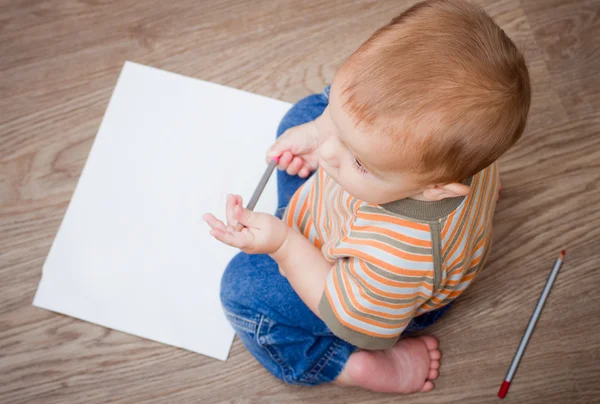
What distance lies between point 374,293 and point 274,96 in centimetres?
42

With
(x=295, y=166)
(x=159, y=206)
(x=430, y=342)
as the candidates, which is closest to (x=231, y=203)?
(x=295, y=166)

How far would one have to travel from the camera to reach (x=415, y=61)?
411 millimetres

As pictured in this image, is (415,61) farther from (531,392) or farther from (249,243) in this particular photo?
(531,392)

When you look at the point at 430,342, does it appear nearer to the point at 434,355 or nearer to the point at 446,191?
the point at 434,355

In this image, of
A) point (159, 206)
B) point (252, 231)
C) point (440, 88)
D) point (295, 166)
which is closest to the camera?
point (440, 88)

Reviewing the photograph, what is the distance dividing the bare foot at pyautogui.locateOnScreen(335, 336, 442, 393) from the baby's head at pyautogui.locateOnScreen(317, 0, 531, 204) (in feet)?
1.14

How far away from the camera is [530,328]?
2.59ft

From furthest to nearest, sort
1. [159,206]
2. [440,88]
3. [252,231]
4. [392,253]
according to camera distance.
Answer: [159,206]
[252,231]
[392,253]
[440,88]

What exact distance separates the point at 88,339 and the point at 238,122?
0.36 meters

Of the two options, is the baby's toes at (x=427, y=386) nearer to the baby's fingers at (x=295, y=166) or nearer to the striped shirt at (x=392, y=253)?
the striped shirt at (x=392, y=253)

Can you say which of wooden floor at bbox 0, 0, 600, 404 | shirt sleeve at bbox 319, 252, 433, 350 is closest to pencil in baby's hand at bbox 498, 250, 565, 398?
wooden floor at bbox 0, 0, 600, 404

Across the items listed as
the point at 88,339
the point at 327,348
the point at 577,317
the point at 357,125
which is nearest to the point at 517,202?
the point at 577,317

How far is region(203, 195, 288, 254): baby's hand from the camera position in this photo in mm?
601

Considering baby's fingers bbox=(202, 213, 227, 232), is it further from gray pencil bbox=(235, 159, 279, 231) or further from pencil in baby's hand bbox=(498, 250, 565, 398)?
pencil in baby's hand bbox=(498, 250, 565, 398)
